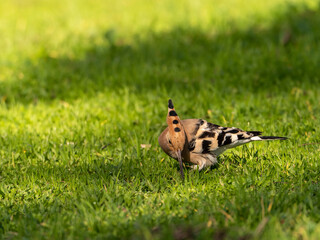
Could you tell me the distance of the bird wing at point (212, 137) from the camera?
4625mm

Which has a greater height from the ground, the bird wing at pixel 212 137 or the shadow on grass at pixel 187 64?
the shadow on grass at pixel 187 64

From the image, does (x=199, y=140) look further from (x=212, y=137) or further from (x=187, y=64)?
(x=187, y=64)

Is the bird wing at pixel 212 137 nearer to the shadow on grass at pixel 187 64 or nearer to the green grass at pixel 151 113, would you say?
the green grass at pixel 151 113

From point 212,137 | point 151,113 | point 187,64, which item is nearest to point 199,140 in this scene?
point 212,137

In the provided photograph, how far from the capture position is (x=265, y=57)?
784 cm

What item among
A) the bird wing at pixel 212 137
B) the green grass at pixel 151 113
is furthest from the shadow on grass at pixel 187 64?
the bird wing at pixel 212 137

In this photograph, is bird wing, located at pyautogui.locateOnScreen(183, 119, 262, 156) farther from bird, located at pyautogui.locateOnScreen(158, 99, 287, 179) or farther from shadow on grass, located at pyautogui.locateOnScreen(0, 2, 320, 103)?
shadow on grass, located at pyautogui.locateOnScreen(0, 2, 320, 103)

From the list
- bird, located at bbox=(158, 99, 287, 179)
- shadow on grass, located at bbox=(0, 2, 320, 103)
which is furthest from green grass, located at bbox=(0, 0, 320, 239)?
bird, located at bbox=(158, 99, 287, 179)

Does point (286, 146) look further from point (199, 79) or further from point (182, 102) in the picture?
point (199, 79)

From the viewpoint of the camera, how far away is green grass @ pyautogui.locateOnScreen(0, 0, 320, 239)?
3.60 meters

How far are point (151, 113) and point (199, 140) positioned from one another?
183 cm

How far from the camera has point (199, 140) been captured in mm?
4738

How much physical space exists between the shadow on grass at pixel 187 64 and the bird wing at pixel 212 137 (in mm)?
2269

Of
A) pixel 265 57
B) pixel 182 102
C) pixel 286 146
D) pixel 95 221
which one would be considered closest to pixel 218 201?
pixel 95 221
